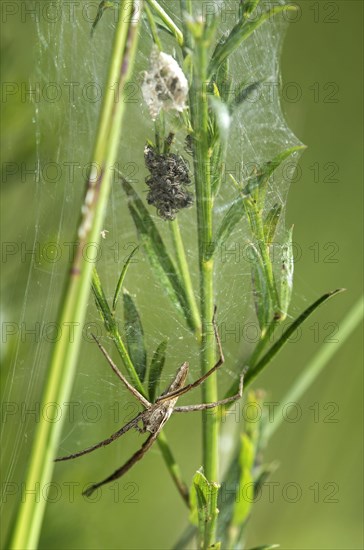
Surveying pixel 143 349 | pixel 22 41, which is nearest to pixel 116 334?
pixel 143 349

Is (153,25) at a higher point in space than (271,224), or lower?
higher

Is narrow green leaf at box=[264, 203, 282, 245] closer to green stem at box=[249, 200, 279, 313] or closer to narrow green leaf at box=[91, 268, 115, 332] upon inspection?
green stem at box=[249, 200, 279, 313]

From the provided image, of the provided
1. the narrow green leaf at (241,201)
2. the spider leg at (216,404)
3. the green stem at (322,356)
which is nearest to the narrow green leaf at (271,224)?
the narrow green leaf at (241,201)

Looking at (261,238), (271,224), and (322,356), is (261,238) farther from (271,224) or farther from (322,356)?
(322,356)

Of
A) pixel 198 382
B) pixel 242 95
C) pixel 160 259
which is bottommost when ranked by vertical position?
pixel 198 382

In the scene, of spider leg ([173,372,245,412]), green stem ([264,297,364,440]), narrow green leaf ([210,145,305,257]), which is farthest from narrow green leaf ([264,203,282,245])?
green stem ([264,297,364,440])

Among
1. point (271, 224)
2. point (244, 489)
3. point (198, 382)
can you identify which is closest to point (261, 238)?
point (271, 224)

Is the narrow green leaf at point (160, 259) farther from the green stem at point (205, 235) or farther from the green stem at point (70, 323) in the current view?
the green stem at point (70, 323)
